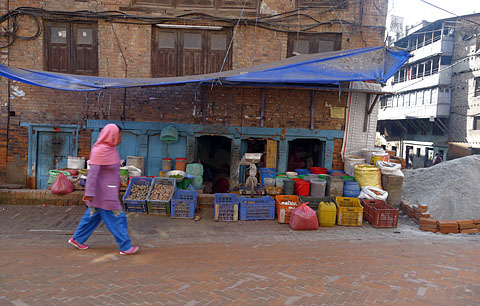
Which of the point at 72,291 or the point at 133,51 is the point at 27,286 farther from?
the point at 133,51

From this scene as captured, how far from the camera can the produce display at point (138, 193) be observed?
7559mm

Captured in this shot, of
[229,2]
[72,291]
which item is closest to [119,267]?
[72,291]

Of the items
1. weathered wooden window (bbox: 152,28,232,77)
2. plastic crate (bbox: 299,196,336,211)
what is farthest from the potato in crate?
weathered wooden window (bbox: 152,28,232,77)

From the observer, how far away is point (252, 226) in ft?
22.9

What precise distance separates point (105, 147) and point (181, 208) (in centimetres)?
310

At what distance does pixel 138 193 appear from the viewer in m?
7.72

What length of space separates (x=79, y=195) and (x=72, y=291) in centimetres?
501

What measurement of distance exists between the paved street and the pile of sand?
1.27 metres

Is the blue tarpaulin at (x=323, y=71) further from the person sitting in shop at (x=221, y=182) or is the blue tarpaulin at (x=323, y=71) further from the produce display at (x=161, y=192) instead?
the person sitting in shop at (x=221, y=182)

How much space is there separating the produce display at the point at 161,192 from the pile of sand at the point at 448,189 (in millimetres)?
6533

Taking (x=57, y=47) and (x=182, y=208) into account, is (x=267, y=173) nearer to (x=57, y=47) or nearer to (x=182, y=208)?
(x=182, y=208)

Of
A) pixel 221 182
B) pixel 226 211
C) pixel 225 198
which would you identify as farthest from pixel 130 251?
pixel 221 182

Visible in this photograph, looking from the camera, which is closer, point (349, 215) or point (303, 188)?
point (349, 215)

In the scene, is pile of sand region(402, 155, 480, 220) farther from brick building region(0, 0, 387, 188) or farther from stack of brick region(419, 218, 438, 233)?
brick building region(0, 0, 387, 188)
